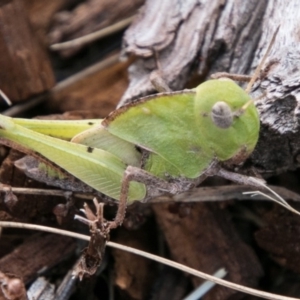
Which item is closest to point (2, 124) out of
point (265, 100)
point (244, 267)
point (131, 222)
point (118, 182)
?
point (118, 182)

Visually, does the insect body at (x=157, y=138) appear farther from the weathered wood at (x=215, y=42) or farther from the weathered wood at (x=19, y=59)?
the weathered wood at (x=19, y=59)

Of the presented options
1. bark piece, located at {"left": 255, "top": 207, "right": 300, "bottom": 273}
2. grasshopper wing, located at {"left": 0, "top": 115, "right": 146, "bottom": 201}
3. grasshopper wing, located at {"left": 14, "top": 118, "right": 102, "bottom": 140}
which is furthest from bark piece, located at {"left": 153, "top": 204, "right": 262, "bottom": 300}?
grasshopper wing, located at {"left": 14, "top": 118, "right": 102, "bottom": 140}

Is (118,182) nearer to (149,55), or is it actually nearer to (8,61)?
(149,55)

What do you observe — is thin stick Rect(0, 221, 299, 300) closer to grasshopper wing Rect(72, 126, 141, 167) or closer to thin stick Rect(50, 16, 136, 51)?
grasshopper wing Rect(72, 126, 141, 167)

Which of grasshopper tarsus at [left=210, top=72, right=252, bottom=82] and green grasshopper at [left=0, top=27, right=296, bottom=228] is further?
grasshopper tarsus at [left=210, top=72, right=252, bottom=82]

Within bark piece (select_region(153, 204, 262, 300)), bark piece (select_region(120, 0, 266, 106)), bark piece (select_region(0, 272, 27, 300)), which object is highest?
bark piece (select_region(120, 0, 266, 106))

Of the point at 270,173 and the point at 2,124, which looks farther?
the point at 270,173

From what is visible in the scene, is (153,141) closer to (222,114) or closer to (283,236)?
(222,114)
